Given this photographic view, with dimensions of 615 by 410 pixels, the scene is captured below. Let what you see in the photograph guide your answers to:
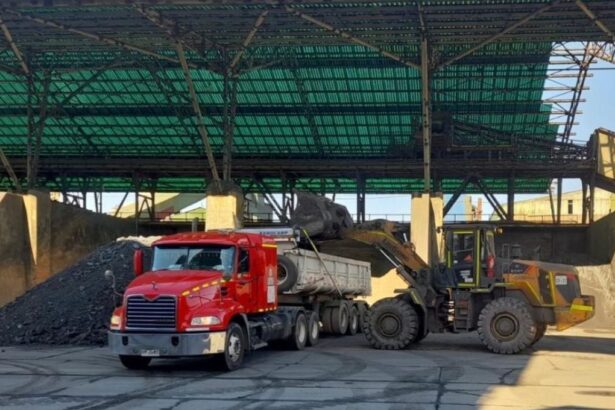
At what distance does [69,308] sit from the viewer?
69.1ft

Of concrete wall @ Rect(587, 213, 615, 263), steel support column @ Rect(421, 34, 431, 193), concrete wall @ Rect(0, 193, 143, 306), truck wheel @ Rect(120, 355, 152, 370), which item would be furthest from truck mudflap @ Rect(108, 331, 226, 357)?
concrete wall @ Rect(587, 213, 615, 263)

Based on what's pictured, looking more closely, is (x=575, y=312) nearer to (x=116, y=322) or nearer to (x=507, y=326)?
(x=507, y=326)

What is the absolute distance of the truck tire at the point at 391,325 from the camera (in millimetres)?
17797

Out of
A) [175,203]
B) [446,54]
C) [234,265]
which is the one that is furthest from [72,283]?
[175,203]

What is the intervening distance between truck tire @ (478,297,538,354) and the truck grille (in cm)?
764

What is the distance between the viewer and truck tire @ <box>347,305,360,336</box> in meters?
22.6

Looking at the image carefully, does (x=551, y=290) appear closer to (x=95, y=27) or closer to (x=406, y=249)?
(x=406, y=249)

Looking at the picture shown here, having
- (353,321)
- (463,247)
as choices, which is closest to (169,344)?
(463,247)

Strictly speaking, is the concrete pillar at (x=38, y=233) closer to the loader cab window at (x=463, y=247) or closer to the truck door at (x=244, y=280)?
the truck door at (x=244, y=280)

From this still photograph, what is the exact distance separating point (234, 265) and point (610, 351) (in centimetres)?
1051

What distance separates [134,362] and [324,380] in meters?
3.95

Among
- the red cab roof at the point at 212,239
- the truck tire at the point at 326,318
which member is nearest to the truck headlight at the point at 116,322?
the red cab roof at the point at 212,239

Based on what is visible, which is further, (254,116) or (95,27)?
(254,116)

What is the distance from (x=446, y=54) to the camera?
1309 inches
